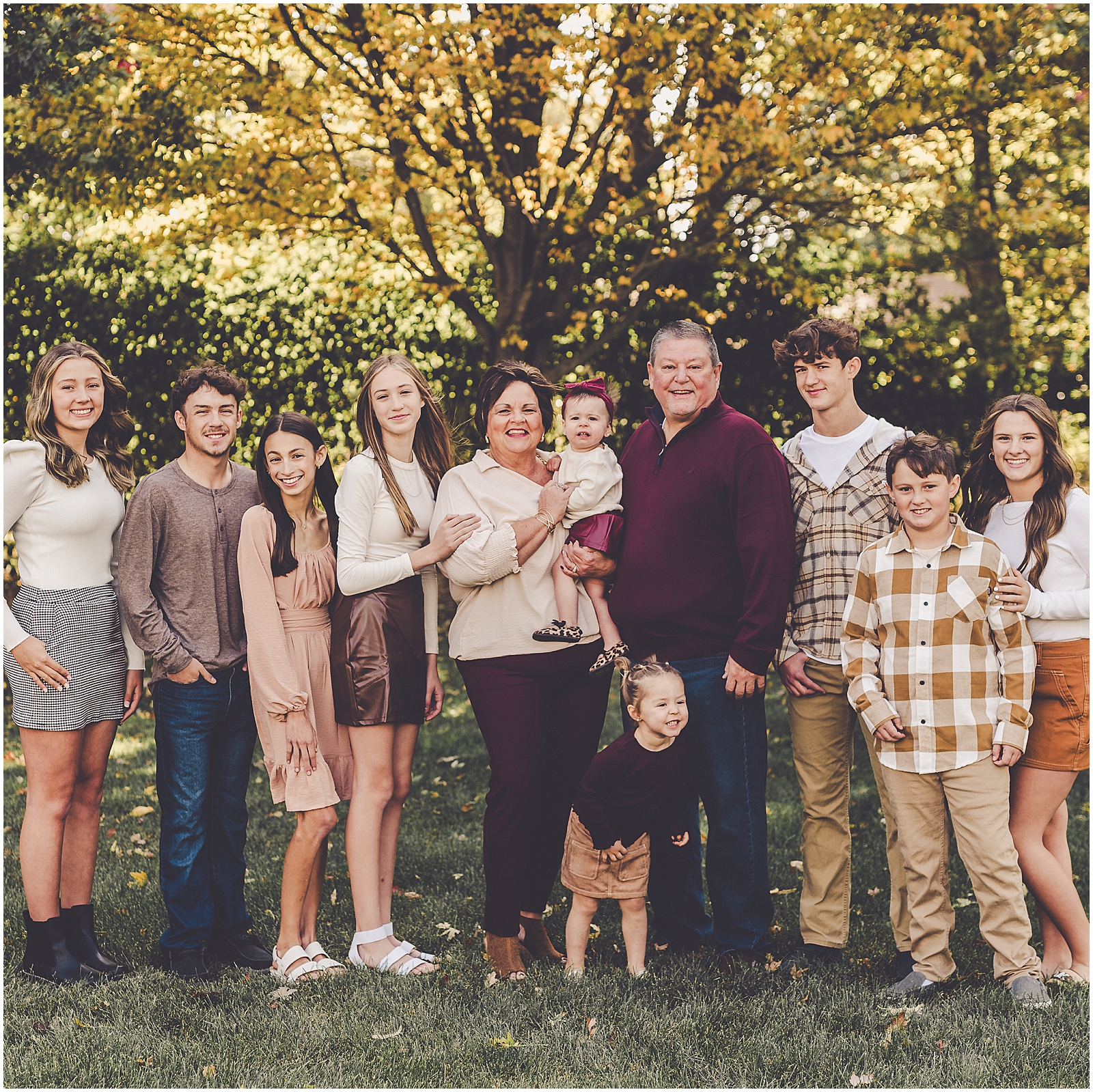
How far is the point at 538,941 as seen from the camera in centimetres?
413

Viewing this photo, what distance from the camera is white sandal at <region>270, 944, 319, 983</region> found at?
3.90 metres

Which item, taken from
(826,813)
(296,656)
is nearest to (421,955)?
(296,656)

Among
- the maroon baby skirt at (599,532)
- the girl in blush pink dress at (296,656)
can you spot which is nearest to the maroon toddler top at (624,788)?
the maroon baby skirt at (599,532)

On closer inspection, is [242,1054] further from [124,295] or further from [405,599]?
[124,295]

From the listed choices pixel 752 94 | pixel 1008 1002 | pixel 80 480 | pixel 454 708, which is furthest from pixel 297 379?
pixel 1008 1002

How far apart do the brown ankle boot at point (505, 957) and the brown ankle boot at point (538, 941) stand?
8.0 inches

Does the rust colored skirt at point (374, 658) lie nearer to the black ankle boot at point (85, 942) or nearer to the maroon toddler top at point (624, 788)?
the maroon toddler top at point (624, 788)

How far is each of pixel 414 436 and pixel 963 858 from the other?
8.47 ft

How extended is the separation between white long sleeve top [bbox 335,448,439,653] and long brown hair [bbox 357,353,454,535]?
3 cm

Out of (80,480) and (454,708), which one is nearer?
(80,480)

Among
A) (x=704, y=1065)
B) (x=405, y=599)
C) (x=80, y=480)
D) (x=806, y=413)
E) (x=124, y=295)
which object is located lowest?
(x=704, y=1065)

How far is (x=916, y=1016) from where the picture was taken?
3547 millimetres

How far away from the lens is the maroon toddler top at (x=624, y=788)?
3756 mm

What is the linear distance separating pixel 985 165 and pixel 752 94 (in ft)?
8.04
